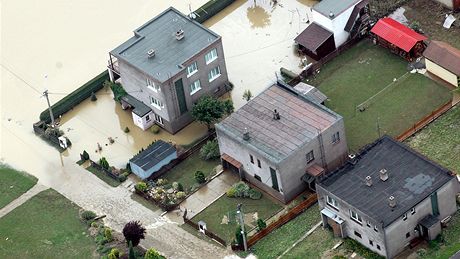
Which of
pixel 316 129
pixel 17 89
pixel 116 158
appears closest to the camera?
pixel 316 129

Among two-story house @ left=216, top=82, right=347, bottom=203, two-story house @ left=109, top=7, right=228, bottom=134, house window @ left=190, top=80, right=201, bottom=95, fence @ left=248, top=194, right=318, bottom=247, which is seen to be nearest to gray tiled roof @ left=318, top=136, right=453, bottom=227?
fence @ left=248, top=194, right=318, bottom=247

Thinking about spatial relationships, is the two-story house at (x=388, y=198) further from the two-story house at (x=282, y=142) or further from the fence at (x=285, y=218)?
the two-story house at (x=282, y=142)

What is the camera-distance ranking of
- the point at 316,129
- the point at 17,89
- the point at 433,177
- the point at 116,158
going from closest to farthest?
the point at 433,177
the point at 316,129
the point at 116,158
the point at 17,89

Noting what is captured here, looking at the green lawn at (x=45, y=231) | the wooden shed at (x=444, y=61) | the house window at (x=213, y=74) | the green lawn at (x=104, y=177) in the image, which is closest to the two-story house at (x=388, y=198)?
the wooden shed at (x=444, y=61)

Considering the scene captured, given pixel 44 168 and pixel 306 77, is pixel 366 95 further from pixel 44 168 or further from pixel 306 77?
pixel 44 168

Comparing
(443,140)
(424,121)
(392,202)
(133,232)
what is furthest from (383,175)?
(133,232)

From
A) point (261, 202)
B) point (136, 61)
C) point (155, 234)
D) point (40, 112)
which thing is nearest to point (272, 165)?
point (261, 202)

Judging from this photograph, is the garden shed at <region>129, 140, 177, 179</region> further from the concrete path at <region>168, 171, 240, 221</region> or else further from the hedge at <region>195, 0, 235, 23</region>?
the hedge at <region>195, 0, 235, 23</region>
